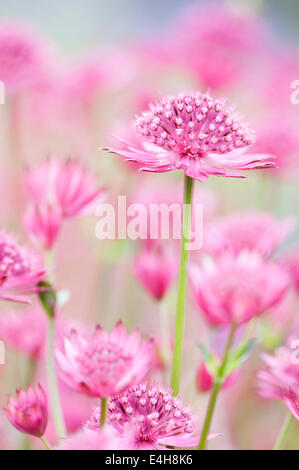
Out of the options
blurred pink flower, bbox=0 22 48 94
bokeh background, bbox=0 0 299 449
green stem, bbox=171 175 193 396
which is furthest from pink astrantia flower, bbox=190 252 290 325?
blurred pink flower, bbox=0 22 48 94

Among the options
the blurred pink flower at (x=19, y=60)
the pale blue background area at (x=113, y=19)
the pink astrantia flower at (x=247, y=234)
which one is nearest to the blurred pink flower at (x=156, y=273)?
the pink astrantia flower at (x=247, y=234)

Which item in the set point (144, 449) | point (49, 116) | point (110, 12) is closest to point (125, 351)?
point (144, 449)

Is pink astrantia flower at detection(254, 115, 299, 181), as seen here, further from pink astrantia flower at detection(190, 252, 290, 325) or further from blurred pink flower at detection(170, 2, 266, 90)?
pink astrantia flower at detection(190, 252, 290, 325)

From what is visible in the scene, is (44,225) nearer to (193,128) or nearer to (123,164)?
(193,128)

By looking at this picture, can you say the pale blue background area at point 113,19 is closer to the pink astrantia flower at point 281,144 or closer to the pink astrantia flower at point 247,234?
the pink astrantia flower at point 281,144

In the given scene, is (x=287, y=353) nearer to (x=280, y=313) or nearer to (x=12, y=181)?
(x=280, y=313)

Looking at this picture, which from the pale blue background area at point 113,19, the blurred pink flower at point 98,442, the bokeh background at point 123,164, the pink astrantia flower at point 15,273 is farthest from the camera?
the pale blue background area at point 113,19

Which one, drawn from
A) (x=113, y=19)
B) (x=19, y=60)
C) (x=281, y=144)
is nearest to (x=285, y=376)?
(x=281, y=144)

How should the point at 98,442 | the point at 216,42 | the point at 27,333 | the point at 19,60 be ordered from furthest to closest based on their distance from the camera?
the point at 216,42
the point at 19,60
the point at 27,333
the point at 98,442
